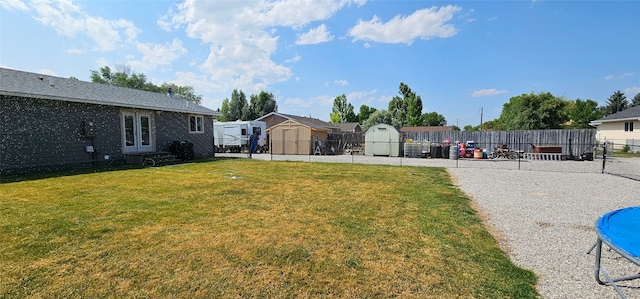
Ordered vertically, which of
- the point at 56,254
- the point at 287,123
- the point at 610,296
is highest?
the point at 287,123

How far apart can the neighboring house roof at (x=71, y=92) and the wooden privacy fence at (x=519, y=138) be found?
1339 cm

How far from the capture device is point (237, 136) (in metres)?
23.2

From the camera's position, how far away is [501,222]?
4.70 metres

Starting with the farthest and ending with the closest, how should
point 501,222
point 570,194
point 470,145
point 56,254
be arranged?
point 470,145, point 570,194, point 501,222, point 56,254

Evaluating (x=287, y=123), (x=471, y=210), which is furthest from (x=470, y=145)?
(x=471, y=210)

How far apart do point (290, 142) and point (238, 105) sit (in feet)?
86.3

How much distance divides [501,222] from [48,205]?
8.37 meters

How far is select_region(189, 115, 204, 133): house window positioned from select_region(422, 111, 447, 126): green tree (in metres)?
56.2

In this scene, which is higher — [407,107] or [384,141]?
[407,107]

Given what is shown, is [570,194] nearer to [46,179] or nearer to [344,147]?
[46,179]

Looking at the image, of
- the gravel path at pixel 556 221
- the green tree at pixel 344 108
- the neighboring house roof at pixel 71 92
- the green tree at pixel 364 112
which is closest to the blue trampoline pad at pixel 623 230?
the gravel path at pixel 556 221

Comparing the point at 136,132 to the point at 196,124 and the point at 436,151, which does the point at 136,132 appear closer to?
the point at 196,124

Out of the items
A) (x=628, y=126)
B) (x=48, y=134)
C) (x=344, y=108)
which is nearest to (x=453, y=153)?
(x=628, y=126)

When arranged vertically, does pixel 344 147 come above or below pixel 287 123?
below
